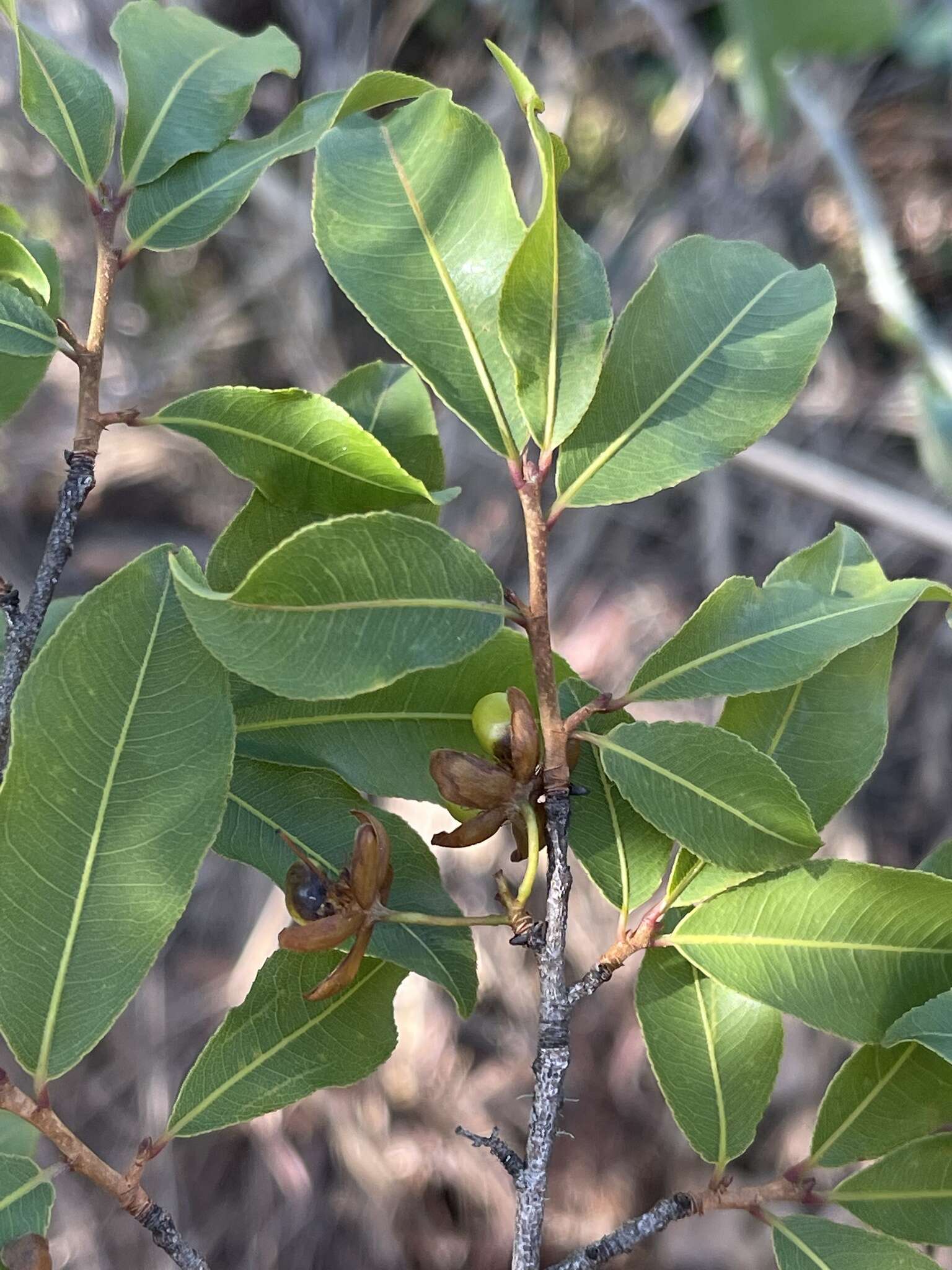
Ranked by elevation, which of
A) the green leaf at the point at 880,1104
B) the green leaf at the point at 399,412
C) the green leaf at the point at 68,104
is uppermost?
the green leaf at the point at 68,104

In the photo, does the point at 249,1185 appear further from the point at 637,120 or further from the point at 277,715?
the point at 637,120

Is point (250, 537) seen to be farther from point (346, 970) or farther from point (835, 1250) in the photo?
point (835, 1250)

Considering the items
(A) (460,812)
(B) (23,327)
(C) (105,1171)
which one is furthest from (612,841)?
(B) (23,327)

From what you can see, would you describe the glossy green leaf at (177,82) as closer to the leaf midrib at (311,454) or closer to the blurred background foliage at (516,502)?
the leaf midrib at (311,454)

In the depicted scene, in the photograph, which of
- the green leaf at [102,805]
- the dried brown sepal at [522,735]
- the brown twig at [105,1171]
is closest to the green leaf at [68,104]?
the green leaf at [102,805]

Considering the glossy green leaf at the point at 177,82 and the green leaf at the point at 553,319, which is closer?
the green leaf at the point at 553,319

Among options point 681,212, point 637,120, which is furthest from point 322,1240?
point 637,120
